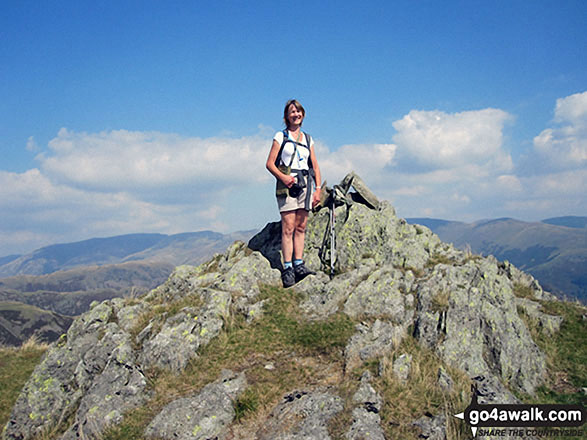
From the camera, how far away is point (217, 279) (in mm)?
13570

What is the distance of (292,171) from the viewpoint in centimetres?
1249

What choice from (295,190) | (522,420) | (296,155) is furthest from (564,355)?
(296,155)

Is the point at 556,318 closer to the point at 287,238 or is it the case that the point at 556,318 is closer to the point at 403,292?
the point at 403,292

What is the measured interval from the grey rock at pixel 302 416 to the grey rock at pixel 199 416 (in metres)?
1.04

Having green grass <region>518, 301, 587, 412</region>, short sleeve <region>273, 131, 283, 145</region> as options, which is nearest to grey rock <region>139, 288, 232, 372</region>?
short sleeve <region>273, 131, 283, 145</region>

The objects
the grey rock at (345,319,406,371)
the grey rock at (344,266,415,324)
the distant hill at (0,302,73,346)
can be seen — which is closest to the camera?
the grey rock at (345,319,406,371)

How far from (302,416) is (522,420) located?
4.99 metres

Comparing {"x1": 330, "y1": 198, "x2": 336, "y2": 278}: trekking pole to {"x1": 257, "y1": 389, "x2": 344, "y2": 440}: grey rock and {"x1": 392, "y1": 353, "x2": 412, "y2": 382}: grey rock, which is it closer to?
{"x1": 392, "y1": 353, "x2": 412, "y2": 382}: grey rock

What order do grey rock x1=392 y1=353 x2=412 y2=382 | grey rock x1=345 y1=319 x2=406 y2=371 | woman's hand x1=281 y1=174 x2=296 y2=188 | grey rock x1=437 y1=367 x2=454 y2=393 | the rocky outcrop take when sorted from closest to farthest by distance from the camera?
the rocky outcrop → grey rock x1=437 y1=367 x2=454 y2=393 → grey rock x1=392 y1=353 x2=412 y2=382 → grey rock x1=345 y1=319 x2=406 y2=371 → woman's hand x1=281 y1=174 x2=296 y2=188

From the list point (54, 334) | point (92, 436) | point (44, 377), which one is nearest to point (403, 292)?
point (92, 436)

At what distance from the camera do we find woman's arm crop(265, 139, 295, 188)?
1213 centimetres

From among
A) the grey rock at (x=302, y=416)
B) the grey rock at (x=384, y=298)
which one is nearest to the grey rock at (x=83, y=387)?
the grey rock at (x=302, y=416)

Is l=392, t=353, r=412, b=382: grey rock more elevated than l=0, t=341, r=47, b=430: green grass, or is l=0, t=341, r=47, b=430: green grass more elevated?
l=392, t=353, r=412, b=382: grey rock

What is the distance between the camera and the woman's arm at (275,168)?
12133 mm
